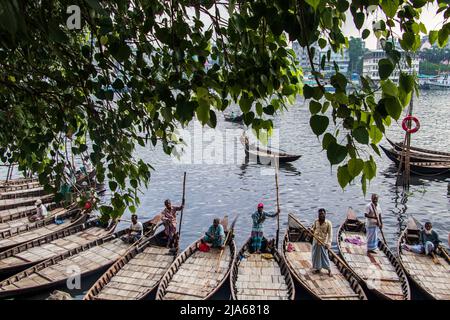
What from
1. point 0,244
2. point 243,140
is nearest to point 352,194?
point 243,140

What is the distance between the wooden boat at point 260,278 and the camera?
1049 cm

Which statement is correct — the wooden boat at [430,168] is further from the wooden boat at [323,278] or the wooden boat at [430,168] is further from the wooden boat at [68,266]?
the wooden boat at [68,266]

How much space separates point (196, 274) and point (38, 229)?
7108mm

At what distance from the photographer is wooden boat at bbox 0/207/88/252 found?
13917 mm

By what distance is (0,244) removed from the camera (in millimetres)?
13594

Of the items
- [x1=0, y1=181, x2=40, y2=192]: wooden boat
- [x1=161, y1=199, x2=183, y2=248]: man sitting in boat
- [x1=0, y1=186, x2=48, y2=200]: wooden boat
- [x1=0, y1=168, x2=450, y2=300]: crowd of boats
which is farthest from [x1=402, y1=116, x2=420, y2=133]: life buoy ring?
[x1=0, y1=181, x2=40, y2=192]: wooden boat

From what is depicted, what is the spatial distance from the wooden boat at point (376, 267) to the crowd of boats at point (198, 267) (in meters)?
0.03

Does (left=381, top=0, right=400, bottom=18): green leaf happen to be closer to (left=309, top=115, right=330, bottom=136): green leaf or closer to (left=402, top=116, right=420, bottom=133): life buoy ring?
(left=309, top=115, right=330, bottom=136): green leaf

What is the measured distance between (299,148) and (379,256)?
26041mm

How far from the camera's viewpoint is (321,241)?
1104cm

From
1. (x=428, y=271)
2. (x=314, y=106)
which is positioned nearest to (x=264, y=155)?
(x=428, y=271)
